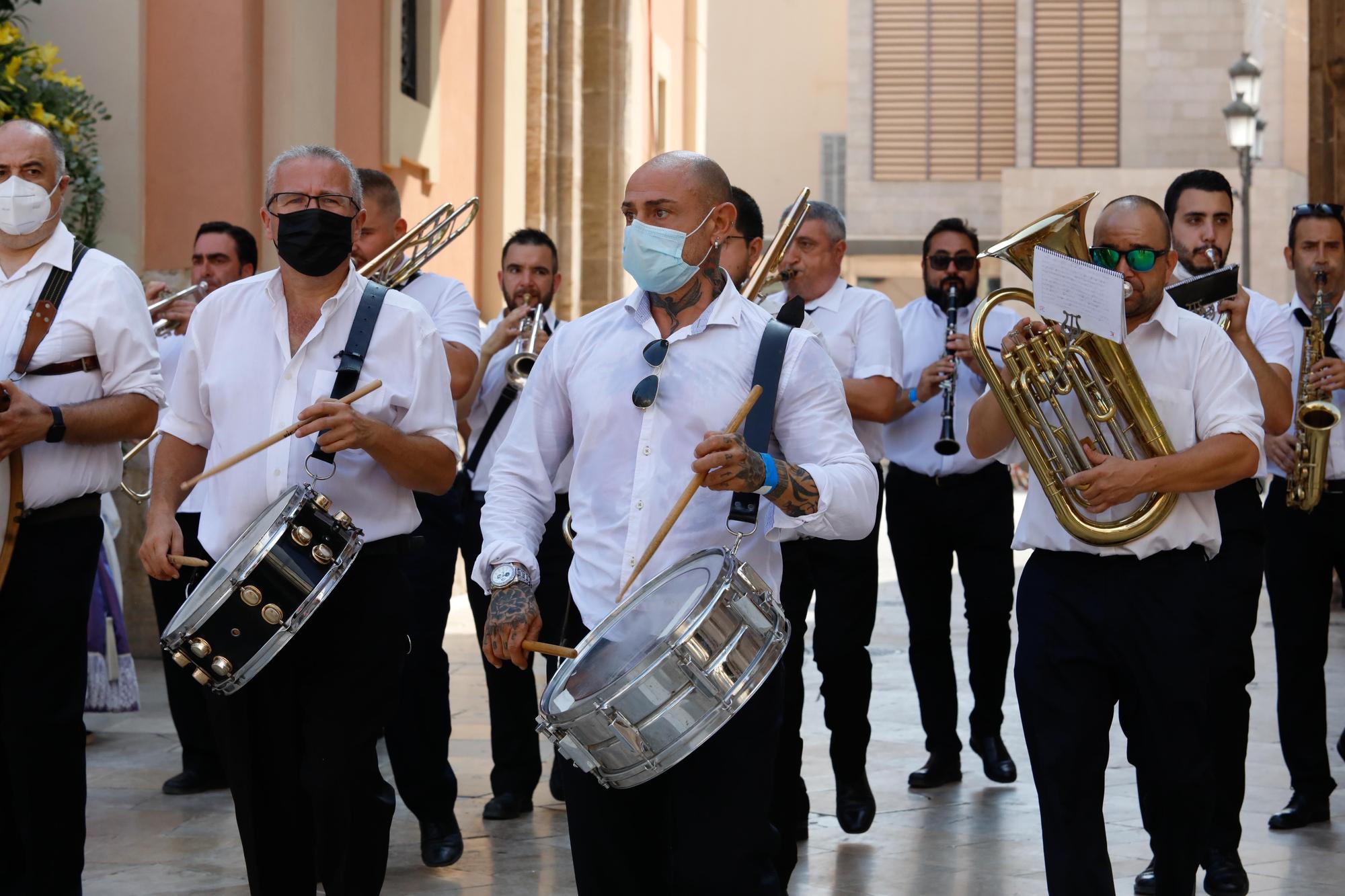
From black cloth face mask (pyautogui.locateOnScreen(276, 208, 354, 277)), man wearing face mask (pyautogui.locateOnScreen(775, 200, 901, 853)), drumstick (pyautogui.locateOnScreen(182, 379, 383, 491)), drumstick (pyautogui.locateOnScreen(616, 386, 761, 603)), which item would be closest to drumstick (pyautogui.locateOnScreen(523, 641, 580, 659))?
drumstick (pyautogui.locateOnScreen(616, 386, 761, 603))

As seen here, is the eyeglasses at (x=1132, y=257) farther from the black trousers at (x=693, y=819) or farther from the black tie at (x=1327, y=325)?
the black tie at (x=1327, y=325)

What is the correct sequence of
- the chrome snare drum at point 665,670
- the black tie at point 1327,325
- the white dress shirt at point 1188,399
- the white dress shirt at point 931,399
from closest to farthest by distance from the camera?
the chrome snare drum at point 665,670 < the white dress shirt at point 1188,399 < the black tie at point 1327,325 < the white dress shirt at point 931,399

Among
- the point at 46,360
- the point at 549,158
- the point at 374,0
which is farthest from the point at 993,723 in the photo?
the point at 549,158

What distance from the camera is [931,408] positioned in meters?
7.00

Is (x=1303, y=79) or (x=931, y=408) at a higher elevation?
(x=1303, y=79)

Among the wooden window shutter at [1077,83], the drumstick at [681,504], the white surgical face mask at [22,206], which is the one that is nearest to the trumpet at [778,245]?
the drumstick at [681,504]

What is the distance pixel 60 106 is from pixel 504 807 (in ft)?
13.6

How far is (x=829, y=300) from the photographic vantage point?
6.35 meters

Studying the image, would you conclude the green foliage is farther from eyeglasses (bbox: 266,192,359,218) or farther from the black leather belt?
eyeglasses (bbox: 266,192,359,218)

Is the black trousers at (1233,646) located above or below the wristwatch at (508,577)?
below

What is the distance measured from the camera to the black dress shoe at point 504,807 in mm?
6363

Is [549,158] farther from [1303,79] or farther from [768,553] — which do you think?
[1303,79]

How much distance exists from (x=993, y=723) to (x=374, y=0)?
6.49m

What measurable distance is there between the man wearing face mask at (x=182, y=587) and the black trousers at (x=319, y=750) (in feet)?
6.28
